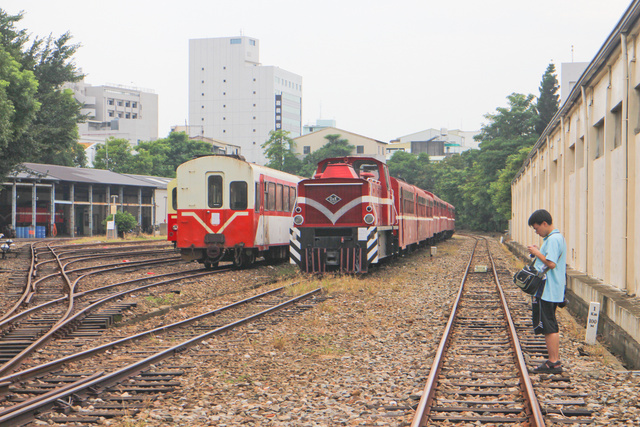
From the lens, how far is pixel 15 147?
28359 millimetres

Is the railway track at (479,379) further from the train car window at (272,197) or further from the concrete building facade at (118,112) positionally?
the concrete building facade at (118,112)

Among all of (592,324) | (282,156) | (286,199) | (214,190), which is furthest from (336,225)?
(282,156)

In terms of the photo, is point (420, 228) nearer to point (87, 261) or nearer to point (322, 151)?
point (87, 261)

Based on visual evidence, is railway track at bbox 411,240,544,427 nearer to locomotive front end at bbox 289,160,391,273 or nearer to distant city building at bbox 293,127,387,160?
locomotive front end at bbox 289,160,391,273

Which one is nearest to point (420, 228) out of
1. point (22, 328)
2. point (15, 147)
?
point (15, 147)

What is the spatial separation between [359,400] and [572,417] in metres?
1.81

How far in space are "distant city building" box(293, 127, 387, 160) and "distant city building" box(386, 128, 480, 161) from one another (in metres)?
20.7

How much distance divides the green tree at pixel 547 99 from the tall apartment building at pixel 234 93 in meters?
66.3

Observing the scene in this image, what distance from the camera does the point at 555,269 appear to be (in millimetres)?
7211

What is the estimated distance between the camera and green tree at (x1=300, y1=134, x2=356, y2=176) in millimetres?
90188

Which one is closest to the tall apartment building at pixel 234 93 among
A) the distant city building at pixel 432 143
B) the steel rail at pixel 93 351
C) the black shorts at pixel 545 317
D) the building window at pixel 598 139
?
the distant city building at pixel 432 143

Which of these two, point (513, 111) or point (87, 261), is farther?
point (513, 111)

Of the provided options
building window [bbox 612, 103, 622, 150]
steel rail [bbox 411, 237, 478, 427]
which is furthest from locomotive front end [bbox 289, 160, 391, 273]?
steel rail [bbox 411, 237, 478, 427]

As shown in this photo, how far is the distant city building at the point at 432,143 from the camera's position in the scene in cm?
12638
